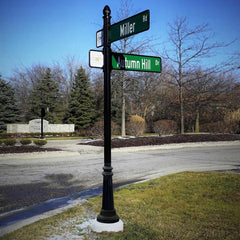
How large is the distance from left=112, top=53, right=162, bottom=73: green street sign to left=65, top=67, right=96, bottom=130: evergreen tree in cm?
3058

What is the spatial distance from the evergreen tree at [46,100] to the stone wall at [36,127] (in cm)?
359

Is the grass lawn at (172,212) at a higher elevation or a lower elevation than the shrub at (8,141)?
lower

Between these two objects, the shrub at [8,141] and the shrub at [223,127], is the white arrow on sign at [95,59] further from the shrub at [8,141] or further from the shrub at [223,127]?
the shrub at [223,127]

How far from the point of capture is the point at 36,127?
33719mm

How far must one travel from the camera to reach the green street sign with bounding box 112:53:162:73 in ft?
14.6

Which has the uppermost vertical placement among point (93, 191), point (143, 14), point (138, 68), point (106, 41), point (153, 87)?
point (153, 87)

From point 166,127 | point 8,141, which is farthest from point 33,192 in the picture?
point 166,127

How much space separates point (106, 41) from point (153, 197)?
11.5ft

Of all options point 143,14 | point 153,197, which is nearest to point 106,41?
point 143,14

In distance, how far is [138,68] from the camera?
4590 millimetres

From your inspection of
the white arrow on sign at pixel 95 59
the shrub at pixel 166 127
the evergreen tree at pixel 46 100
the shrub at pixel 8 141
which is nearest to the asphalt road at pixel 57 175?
the shrub at pixel 8 141

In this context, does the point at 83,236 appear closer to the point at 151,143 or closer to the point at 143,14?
the point at 143,14

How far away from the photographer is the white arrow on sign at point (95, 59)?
4293mm

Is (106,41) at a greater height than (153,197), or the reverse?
(106,41)
